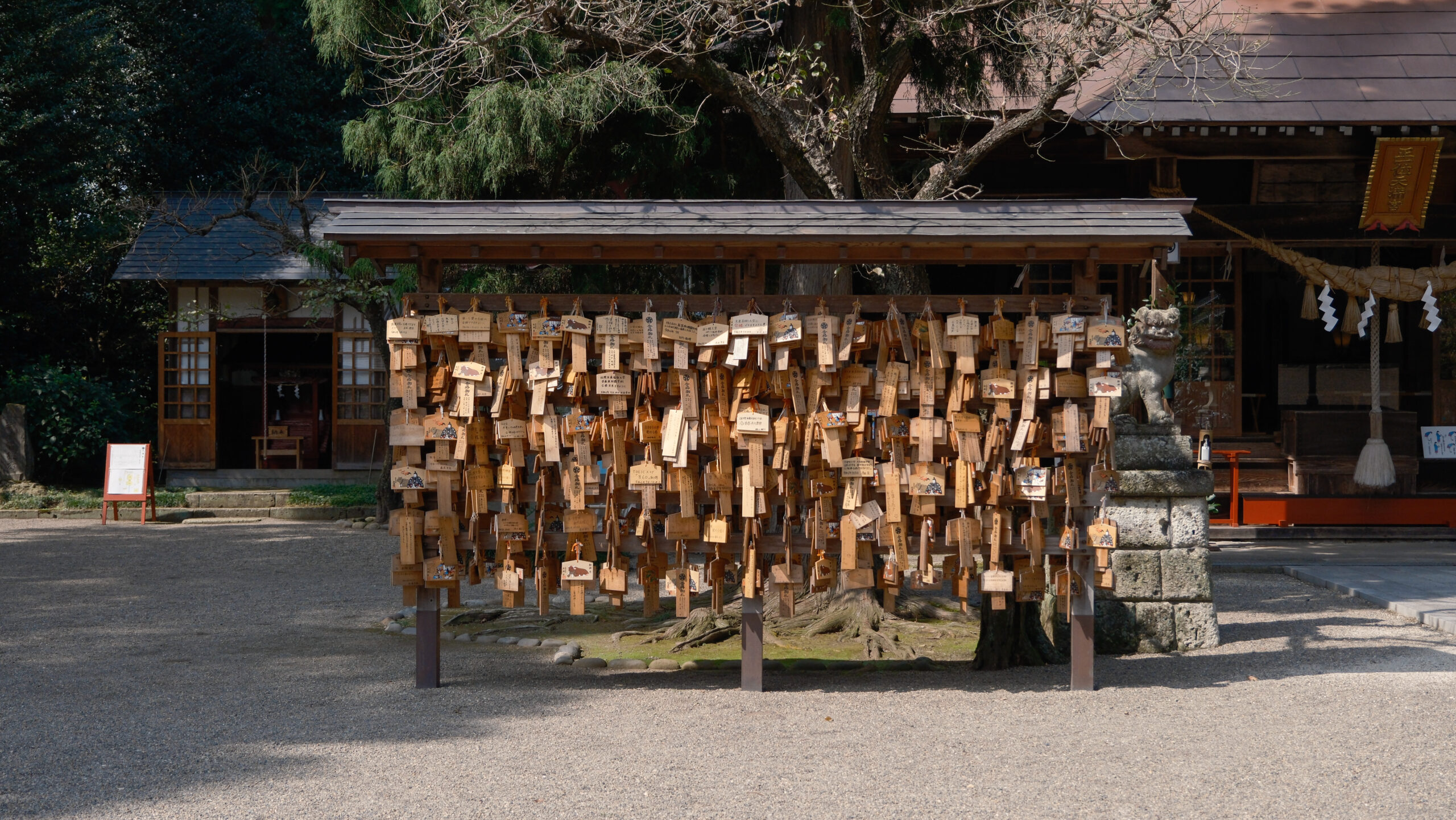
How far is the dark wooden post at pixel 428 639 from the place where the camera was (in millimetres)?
6297

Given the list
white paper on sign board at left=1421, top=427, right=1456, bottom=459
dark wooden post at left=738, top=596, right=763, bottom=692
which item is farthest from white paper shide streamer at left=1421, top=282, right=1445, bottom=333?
dark wooden post at left=738, top=596, right=763, bottom=692

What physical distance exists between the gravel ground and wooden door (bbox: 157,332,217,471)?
36.1 feet

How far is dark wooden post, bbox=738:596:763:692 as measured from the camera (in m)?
6.27

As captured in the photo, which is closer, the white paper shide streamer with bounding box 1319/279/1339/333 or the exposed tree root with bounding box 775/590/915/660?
the exposed tree root with bounding box 775/590/915/660

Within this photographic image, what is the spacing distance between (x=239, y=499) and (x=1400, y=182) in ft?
51.5

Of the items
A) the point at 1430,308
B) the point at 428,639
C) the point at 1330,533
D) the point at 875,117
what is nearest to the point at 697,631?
the point at 428,639

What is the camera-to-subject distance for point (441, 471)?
616 centimetres

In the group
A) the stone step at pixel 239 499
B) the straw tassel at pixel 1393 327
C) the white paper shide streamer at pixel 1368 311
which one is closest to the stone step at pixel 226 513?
the stone step at pixel 239 499

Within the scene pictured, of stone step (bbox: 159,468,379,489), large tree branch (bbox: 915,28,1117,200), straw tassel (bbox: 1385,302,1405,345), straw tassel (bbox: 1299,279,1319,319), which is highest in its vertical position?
large tree branch (bbox: 915,28,1117,200)

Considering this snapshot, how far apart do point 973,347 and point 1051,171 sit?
747 cm

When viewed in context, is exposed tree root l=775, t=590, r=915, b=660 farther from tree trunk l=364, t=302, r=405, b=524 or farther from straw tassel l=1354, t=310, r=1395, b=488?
straw tassel l=1354, t=310, r=1395, b=488

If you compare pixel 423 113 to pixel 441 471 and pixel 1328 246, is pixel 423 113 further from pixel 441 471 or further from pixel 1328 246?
pixel 1328 246

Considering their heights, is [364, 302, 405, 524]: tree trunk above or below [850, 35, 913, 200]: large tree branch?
below

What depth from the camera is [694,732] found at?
5.47m
